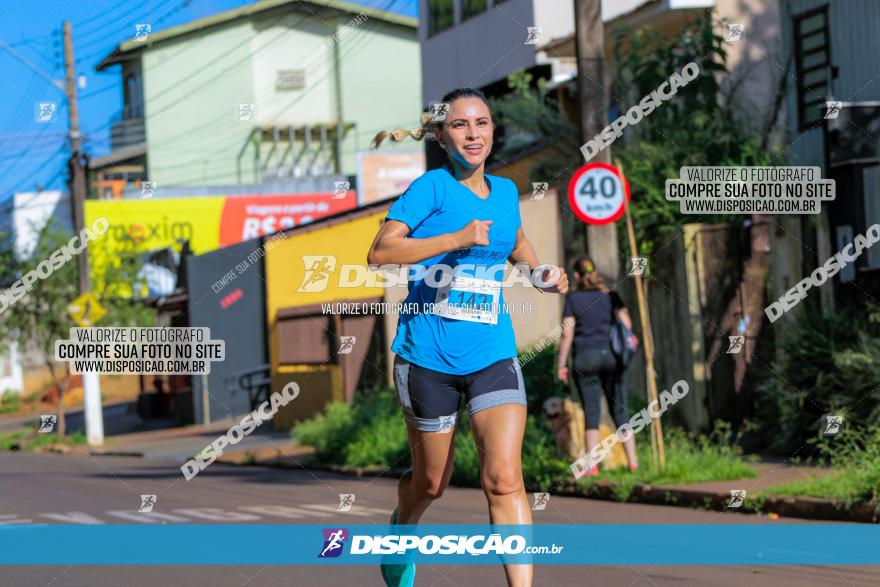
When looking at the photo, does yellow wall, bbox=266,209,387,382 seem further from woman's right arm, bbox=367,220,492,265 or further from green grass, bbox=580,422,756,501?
woman's right arm, bbox=367,220,492,265

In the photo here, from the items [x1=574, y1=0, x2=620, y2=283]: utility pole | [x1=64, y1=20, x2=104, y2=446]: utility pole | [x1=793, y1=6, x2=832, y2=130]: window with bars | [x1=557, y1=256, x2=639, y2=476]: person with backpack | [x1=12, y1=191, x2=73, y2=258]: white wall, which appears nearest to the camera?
[x1=557, y1=256, x2=639, y2=476]: person with backpack

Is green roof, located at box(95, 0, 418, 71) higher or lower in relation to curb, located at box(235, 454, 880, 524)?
higher

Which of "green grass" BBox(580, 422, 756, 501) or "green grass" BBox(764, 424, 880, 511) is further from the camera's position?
"green grass" BBox(580, 422, 756, 501)

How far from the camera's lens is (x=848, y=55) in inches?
712

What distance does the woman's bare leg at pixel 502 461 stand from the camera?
5.29 meters

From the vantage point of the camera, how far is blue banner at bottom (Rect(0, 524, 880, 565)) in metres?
7.86

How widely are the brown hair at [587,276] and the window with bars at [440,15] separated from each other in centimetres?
1687

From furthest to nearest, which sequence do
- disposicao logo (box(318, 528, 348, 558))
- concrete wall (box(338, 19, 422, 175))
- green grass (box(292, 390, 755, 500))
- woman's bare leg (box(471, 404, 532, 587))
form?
concrete wall (box(338, 19, 422, 175)) → green grass (box(292, 390, 755, 500)) → disposicao logo (box(318, 528, 348, 558)) → woman's bare leg (box(471, 404, 532, 587))

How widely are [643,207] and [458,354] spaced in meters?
11.5

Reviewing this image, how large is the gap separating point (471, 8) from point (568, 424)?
16500mm

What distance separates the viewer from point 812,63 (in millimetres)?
18750

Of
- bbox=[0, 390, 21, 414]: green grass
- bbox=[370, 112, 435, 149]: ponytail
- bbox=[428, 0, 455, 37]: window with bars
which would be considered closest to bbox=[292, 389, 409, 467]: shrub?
bbox=[370, 112, 435, 149]: ponytail

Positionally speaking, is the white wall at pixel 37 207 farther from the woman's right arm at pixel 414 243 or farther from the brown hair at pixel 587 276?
the woman's right arm at pixel 414 243

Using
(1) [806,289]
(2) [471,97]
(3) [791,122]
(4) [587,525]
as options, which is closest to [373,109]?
(3) [791,122]
